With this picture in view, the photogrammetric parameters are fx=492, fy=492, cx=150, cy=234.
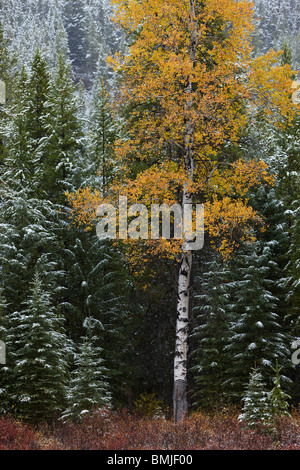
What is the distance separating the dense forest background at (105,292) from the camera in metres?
13.3

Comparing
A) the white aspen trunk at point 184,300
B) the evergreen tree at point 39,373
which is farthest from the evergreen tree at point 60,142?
the white aspen trunk at point 184,300

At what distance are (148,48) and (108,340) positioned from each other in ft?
41.2

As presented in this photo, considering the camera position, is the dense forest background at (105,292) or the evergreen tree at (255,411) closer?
the evergreen tree at (255,411)

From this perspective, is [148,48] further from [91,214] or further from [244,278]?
[244,278]

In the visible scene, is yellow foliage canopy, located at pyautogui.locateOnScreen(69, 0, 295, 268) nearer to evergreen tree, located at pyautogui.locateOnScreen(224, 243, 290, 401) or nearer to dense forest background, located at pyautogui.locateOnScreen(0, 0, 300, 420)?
dense forest background, located at pyautogui.locateOnScreen(0, 0, 300, 420)

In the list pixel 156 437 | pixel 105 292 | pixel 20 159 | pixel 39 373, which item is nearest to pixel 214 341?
pixel 105 292

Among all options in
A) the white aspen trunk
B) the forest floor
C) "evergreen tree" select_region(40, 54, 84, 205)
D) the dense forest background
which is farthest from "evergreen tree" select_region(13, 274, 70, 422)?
"evergreen tree" select_region(40, 54, 84, 205)

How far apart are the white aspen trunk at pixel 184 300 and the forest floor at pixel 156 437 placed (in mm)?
1813

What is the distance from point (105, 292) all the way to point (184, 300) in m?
8.79

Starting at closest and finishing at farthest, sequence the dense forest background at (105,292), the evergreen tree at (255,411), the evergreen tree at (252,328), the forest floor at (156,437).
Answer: the forest floor at (156,437), the evergreen tree at (255,411), the dense forest background at (105,292), the evergreen tree at (252,328)

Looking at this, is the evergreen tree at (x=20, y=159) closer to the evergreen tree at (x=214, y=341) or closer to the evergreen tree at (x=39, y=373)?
the evergreen tree at (x=214, y=341)

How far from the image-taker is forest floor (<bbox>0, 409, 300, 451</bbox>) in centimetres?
826

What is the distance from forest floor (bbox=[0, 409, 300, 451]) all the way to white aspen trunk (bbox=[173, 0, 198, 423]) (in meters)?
1.81
